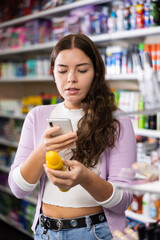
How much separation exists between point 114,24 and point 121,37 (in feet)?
0.53

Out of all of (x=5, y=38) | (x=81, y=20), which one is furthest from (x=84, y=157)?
(x=5, y=38)

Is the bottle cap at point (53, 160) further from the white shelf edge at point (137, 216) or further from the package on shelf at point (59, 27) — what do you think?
the package on shelf at point (59, 27)

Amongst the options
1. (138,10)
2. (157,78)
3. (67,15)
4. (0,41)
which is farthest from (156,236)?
(0,41)

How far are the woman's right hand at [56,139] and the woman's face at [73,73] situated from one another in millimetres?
325

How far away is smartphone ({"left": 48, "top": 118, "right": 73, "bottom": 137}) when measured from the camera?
98cm

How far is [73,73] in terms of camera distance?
1266 mm

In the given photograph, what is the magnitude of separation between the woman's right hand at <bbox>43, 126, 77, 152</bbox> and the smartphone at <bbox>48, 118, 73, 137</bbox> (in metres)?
0.01

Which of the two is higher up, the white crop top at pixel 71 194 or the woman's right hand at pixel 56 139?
the woman's right hand at pixel 56 139

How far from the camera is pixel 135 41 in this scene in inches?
120

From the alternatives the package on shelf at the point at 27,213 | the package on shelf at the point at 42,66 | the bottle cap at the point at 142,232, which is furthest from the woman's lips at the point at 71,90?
the package on shelf at the point at 27,213

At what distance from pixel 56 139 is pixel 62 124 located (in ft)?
0.17

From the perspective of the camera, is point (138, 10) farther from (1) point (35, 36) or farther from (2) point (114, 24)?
(1) point (35, 36)

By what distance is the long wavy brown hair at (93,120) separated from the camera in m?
1.29

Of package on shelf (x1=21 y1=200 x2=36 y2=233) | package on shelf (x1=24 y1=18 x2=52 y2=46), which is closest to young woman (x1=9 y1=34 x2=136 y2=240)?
package on shelf (x1=24 y1=18 x2=52 y2=46)
